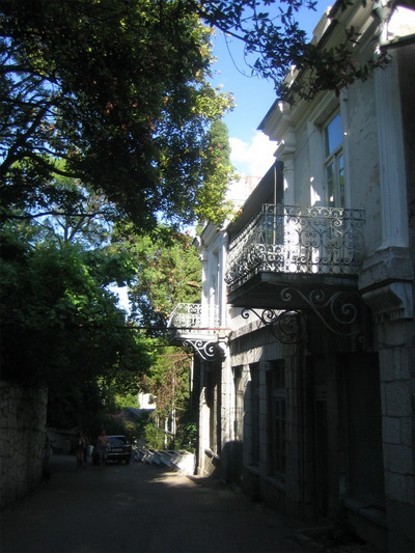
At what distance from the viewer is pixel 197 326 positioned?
17.7 metres

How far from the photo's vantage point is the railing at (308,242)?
25.1ft

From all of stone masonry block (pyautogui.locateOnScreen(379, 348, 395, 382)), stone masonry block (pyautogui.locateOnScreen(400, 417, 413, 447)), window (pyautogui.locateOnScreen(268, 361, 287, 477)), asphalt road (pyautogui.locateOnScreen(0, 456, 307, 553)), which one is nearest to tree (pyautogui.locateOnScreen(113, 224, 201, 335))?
asphalt road (pyautogui.locateOnScreen(0, 456, 307, 553))

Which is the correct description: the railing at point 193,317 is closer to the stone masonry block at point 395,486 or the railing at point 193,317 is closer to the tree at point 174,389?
the tree at point 174,389

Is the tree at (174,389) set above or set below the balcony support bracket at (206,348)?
below

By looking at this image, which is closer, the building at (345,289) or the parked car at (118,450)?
the building at (345,289)

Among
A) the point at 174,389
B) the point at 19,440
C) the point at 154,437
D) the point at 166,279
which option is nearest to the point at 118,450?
the point at 154,437

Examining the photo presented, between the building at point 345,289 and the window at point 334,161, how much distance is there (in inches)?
1.0

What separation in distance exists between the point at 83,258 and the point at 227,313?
5.16 meters

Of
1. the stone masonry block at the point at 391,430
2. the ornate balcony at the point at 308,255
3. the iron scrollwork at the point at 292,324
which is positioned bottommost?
the stone masonry block at the point at 391,430

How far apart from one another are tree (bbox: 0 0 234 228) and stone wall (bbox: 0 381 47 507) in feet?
15.0

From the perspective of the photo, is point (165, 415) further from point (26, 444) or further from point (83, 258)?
point (83, 258)

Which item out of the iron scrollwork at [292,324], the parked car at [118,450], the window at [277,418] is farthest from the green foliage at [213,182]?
the parked car at [118,450]

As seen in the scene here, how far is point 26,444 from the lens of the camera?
571 inches

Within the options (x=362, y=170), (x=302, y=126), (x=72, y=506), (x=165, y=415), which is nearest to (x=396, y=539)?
(x=362, y=170)
